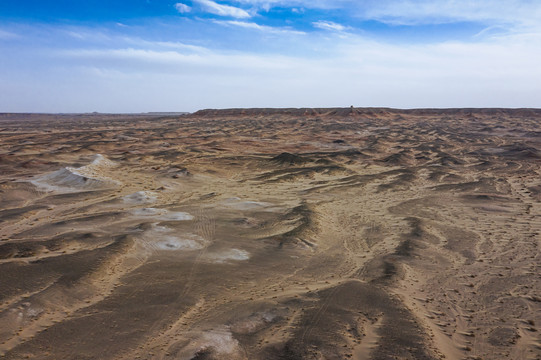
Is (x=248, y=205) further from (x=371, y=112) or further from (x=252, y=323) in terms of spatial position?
(x=371, y=112)

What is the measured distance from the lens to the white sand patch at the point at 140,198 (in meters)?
20.6

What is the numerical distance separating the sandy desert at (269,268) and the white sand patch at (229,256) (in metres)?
0.10

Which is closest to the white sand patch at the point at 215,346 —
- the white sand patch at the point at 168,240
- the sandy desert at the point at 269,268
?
the sandy desert at the point at 269,268

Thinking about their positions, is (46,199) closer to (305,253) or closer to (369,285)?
(305,253)

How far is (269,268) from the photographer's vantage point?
12430 mm

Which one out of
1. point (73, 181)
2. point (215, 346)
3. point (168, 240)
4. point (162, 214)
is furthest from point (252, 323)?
point (73, 181)

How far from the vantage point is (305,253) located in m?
13.8

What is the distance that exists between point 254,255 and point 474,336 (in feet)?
23.8

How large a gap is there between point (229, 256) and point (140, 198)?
9783 mm

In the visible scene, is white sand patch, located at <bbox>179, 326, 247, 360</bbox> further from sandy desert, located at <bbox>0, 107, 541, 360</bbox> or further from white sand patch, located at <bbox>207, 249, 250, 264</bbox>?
white sand patch, located at <bbox>207, 249, 250, 264</bbox>

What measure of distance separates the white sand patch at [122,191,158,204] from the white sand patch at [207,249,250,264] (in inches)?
342

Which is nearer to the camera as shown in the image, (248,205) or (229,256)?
(229,256)

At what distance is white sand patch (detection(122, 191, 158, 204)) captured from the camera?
20.6 m

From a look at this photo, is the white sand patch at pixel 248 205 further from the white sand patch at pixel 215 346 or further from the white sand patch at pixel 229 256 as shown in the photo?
the white sand patch at pixel 215 346
